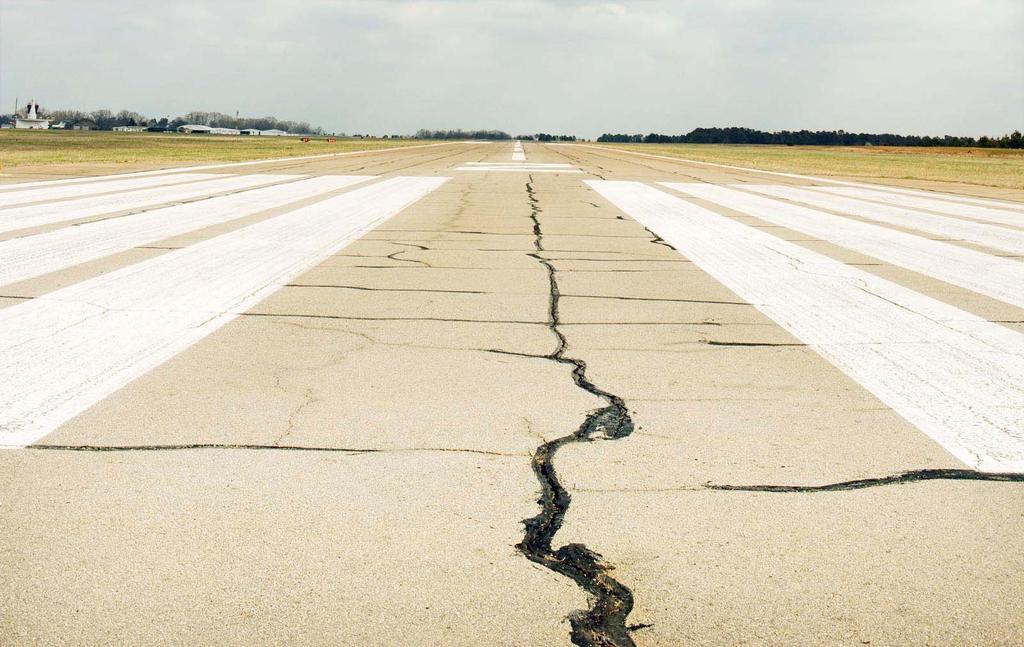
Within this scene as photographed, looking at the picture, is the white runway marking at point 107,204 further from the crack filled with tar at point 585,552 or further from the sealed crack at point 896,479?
the sealed crack at point 896,479

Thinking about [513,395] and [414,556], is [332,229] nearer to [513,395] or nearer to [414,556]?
Answer: [513,395]

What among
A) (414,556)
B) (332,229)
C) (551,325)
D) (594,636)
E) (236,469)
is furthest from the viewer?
(332,229)

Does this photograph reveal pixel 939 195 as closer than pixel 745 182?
Yes

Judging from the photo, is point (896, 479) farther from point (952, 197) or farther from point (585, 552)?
point (952, 197)

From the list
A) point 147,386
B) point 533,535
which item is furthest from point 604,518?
point 147,386

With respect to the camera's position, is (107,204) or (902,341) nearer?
(902,341)

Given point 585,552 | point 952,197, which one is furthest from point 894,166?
point 585,552
